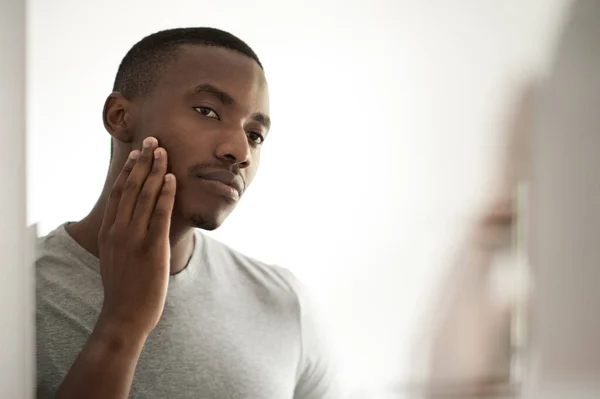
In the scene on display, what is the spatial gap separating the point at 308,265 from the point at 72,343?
41 centimetres

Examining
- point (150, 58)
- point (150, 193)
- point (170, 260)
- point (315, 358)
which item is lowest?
point (315, 358)

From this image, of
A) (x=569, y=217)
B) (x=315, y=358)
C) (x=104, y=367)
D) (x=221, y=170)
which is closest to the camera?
(x=104, y=367)

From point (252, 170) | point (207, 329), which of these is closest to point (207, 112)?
point (252, 170)

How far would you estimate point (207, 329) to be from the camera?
103cm

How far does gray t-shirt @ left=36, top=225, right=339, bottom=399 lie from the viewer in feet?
3.16

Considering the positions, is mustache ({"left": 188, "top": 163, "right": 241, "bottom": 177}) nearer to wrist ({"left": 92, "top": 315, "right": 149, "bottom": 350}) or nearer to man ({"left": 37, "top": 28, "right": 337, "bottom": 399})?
man ({"left": 37, "top": 28, "right": 337, "bottom": 399})

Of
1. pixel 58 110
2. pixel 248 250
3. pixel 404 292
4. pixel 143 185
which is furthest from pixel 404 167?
pixel 58 110

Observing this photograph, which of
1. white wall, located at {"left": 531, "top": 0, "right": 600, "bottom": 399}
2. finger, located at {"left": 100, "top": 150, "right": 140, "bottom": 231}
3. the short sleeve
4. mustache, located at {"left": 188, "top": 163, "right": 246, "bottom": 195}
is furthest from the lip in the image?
white wall, located at {"left": 531, "top": 0, "right": 600, "bottom": 399}

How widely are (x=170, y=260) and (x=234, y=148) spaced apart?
0.20 meters

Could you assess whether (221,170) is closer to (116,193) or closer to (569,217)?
(116,193)

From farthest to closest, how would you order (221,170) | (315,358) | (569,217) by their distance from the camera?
(569,217)
(315,358)
(221,170)

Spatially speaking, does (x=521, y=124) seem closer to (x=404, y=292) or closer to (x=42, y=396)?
(x=404, y=292)

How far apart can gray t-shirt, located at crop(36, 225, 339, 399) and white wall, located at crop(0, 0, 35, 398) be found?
0.02 meters

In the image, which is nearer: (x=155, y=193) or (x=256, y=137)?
(x=155, y=193)
